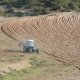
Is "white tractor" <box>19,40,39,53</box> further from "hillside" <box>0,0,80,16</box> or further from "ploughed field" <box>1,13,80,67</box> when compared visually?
"hillside" <box>0,0,80,16</box>

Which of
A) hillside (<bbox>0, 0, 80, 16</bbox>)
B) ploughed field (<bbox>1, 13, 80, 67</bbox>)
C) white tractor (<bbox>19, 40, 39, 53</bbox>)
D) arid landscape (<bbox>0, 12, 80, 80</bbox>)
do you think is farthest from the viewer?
hillside (<bbox>0, 0, 80, 16</bbox>)

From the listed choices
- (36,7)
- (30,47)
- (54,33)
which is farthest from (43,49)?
(36,7)

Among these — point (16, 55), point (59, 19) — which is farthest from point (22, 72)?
point (59, 19)

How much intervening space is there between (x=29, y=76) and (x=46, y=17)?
21382 mm

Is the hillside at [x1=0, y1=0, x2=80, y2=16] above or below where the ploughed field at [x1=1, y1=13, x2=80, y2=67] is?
above

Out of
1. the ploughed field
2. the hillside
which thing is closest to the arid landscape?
the ploughed field

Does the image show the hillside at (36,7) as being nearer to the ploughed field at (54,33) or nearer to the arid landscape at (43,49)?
the ploughed field at (54,33)

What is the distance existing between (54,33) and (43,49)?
6267 millimetres

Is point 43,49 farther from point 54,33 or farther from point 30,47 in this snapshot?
point 54,33

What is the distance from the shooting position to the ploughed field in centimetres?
2789

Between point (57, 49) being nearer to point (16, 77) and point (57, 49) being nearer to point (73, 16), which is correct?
point (16, 77)

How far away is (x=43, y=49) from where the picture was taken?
94.6 ft

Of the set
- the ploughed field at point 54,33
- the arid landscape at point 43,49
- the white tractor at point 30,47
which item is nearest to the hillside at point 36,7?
the ploughed field at point 54,33

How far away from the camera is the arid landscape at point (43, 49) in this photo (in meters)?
23.2
